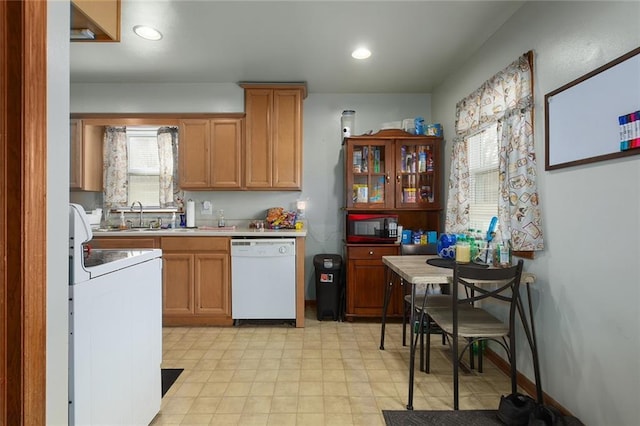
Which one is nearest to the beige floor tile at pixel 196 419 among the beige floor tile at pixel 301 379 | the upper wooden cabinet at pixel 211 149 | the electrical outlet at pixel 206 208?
the beige floor tile at pixel 301 379

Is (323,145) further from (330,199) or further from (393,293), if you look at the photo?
(393,293)

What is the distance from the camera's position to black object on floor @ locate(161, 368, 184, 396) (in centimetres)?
218

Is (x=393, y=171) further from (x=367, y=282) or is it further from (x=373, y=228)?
(x=367, y=282)

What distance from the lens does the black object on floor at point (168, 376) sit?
2184 millimetres

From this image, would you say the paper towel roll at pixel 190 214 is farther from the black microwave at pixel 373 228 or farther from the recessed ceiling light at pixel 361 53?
the recessed ceiling light at pixel 361 53

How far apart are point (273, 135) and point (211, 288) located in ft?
5.63

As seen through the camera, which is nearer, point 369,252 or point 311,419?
point 311,419

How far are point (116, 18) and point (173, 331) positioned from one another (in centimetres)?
273

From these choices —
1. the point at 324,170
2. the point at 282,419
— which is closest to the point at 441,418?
the point at 282,419

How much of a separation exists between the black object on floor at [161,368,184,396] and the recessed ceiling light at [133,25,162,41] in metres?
2.57

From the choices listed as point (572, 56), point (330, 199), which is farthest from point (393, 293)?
point (572, 56)

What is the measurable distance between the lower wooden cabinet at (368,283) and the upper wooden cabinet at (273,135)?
39.5 inches

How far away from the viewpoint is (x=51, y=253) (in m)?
0.87

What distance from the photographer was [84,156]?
144 inches
